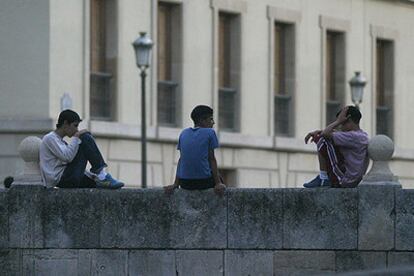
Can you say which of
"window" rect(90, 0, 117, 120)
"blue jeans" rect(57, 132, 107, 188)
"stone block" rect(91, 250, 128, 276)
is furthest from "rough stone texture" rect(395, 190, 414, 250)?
"window" rect(90, 0, 117, 120)

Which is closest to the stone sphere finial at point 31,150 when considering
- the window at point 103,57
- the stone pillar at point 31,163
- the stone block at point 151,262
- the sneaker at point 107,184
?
the stone pillar at point 31,163

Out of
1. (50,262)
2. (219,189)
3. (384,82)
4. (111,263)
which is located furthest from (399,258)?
(384,82)

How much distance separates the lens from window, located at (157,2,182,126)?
51.2 metres

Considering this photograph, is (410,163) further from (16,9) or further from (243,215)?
(243,215)

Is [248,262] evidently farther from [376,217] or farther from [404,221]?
[404,221]

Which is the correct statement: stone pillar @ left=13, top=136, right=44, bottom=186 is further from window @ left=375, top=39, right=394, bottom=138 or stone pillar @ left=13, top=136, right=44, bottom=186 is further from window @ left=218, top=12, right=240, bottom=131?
window @ left=375, top=39, right=394, bottom=138

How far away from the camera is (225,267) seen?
97.0 ft

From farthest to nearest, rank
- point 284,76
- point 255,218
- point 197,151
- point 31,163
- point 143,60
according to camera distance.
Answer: point 284,76, point 143,60, point 31,163, point 255,218, point 197,151

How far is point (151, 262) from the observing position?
29.8m

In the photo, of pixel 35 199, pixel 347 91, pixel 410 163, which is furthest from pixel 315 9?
pixel 35 199

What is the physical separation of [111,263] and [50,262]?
2.74 ft

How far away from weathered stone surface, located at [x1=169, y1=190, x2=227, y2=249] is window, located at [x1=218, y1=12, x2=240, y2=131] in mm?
23658

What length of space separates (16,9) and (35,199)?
17490 mm

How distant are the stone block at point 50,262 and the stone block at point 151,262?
703 millimetres
